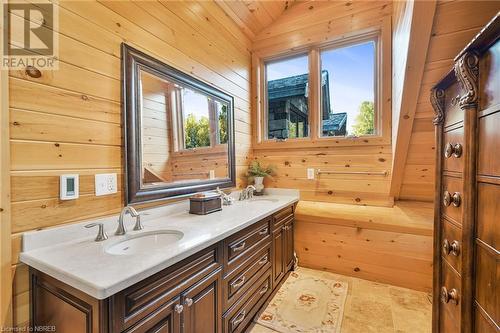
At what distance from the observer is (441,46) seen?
140cm

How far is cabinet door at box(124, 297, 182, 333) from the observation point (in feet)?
2.89

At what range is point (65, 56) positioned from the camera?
3.79 ft

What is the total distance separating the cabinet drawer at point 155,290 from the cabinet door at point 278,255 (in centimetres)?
93

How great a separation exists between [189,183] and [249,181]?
1.08 metres

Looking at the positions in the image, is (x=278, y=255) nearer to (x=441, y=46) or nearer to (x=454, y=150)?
(x=454, y=150)

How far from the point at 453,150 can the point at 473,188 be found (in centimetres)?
23

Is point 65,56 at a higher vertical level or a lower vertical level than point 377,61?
lower

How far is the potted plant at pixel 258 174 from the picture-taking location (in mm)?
2781

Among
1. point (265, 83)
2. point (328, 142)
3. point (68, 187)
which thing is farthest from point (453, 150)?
point (265, 83)

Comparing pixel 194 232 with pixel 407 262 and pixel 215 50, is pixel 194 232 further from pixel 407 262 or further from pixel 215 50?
pixel 407 262

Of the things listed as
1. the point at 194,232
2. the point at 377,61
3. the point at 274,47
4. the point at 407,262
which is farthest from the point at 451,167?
the point at 274,47

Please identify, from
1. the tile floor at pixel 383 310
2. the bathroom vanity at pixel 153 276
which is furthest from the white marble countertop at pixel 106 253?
the tile floor at pixel 383 310

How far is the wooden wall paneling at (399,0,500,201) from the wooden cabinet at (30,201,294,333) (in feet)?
4.90

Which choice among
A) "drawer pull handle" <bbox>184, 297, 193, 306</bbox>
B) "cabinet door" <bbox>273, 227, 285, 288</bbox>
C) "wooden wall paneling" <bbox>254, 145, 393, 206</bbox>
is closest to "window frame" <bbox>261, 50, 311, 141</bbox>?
"wooden wall paneling" <bbox>254, 145, 393, 206</bbox>
